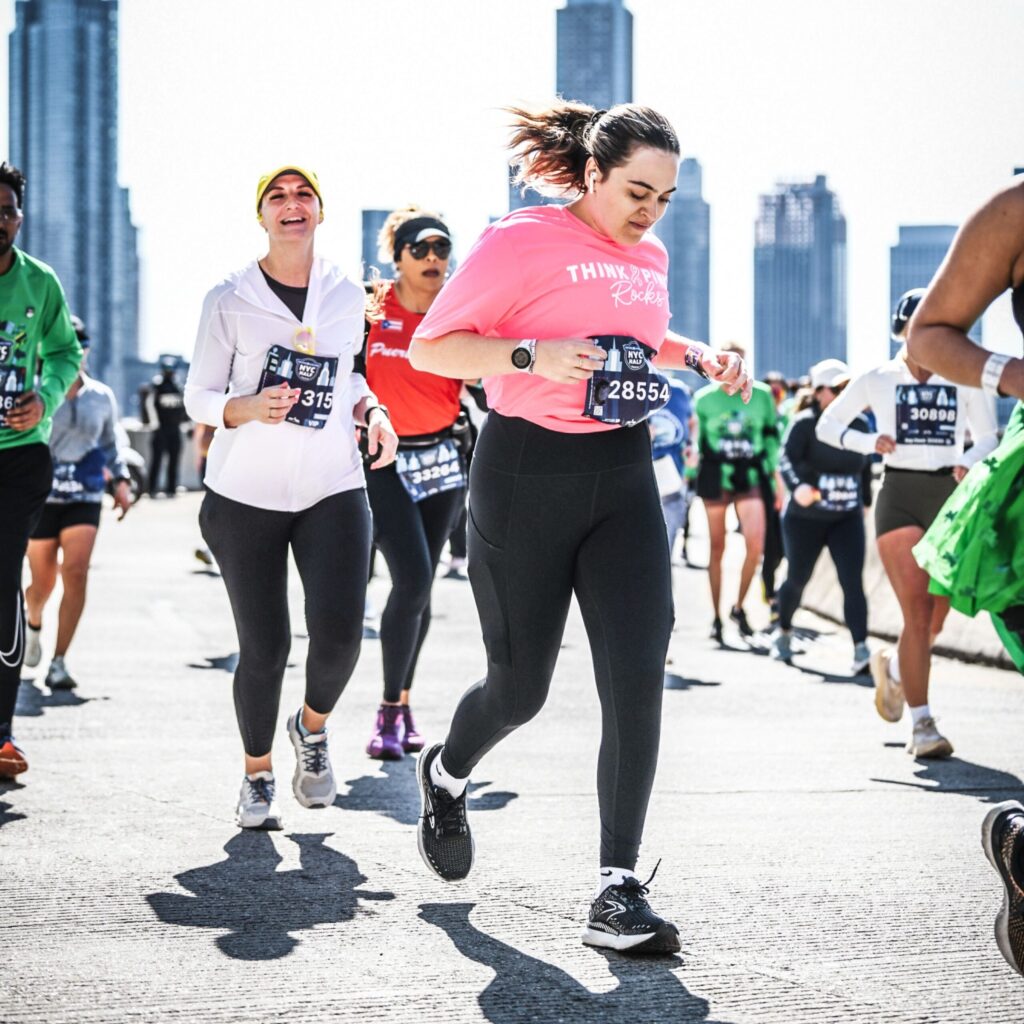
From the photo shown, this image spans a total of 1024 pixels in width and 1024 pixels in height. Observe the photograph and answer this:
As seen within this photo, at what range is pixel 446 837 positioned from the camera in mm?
4723

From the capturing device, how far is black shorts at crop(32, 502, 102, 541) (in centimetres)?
973

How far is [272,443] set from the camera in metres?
5.59

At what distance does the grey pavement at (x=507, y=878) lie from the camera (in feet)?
12.3

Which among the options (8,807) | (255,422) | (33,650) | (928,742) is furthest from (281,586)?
(33,650)

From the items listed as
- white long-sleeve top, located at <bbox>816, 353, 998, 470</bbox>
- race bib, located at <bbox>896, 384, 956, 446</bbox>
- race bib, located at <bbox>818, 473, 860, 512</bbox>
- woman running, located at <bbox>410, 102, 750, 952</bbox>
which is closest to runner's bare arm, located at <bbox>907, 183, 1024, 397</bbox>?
woman running, located at <bbox>410, 102, 750, 952</bbox>

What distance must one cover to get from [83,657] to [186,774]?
455cm

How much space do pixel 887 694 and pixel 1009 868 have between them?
4366 mm

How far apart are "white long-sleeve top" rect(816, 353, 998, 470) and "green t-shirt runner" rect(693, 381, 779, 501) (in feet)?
13.7

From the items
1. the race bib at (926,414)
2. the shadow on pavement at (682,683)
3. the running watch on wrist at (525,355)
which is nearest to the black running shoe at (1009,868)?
the running watch on wrist at (525,355)

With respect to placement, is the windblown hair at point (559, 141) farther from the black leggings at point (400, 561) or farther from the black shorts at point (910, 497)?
the black shorts at point (910, 497)

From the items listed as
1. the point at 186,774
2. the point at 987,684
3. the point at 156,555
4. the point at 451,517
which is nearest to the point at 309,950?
the point at 186,774

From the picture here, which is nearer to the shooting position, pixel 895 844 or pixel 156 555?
pixel 895 844

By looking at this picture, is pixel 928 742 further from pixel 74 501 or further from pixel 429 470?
pixel 74 501

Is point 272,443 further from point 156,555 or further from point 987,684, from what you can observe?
point 156,555
